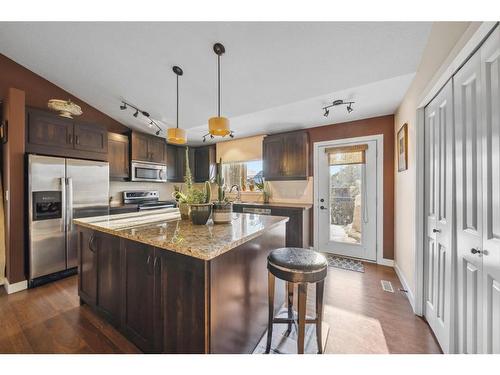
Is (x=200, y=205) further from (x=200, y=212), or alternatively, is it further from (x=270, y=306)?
(x=270, y=306)

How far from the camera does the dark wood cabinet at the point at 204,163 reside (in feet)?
16.3

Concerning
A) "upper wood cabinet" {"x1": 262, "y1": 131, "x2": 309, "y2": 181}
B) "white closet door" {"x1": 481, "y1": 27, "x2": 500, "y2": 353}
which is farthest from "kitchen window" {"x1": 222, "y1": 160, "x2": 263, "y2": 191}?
"white closet door" {"x1": 481, "y1": 27, "x2": 500, "y2": 353}

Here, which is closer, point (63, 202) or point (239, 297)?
point (239, 297)

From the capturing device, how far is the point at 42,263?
2.52 meters

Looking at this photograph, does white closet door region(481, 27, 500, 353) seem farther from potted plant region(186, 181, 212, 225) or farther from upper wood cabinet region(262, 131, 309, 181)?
upper wood cabinet region(262, 131, 309, 181)

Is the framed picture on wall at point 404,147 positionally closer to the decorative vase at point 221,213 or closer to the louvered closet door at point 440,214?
the louvered closet door at point 440,214

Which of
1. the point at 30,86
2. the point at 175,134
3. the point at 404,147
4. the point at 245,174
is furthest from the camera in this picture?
the point at 245,174

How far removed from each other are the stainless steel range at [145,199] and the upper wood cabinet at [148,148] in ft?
2.45

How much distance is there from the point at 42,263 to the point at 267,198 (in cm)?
363

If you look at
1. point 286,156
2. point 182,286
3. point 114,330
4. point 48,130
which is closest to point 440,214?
point 182,286

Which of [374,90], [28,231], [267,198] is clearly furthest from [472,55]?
[28,231]

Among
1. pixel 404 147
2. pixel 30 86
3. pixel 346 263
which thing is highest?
pixel 30 86

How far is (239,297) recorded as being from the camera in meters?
1.34

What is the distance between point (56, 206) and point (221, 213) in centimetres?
254
